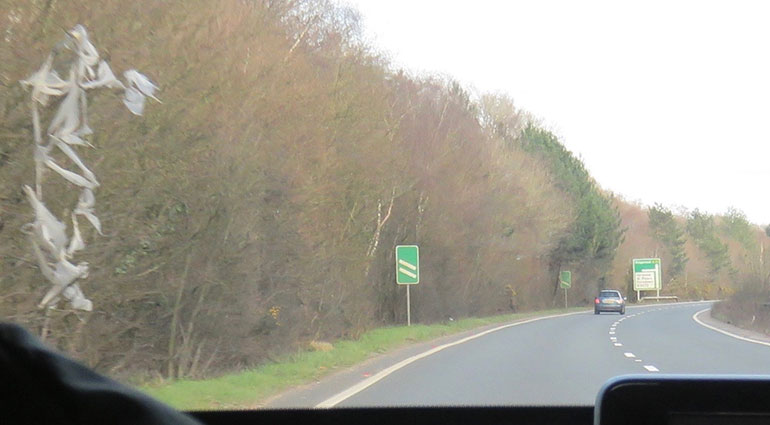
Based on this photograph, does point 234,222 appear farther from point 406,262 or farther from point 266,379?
point 406,262

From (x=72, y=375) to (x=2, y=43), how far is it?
33.8 ft

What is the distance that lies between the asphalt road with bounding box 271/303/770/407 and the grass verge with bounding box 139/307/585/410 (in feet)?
1.72

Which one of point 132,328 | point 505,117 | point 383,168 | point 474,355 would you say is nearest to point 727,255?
point 505,117

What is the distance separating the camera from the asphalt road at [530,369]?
1178 cm

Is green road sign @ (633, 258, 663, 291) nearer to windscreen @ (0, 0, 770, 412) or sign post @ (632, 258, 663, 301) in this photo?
sign post @ (632, 258, 663, 301)

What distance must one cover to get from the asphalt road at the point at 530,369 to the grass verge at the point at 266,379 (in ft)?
1.72

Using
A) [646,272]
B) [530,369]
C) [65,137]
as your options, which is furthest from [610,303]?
[65,137]

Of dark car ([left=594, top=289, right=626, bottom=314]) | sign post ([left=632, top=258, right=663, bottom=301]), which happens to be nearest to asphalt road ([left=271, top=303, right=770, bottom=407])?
dark car ([left=594, top=289, right=626, bottom=314])

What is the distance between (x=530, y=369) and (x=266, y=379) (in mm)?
4169

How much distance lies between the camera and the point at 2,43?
10.4 metres

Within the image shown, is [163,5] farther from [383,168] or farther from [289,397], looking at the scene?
[383,168]

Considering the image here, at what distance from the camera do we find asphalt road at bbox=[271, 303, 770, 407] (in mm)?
11781

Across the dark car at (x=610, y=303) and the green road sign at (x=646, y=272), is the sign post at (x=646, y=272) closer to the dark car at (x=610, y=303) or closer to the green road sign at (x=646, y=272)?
the green road sign at (x=646, y=272)

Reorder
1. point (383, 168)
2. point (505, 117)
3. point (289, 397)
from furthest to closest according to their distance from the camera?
point (505, 117), point (383, 168), point (289, 397)
